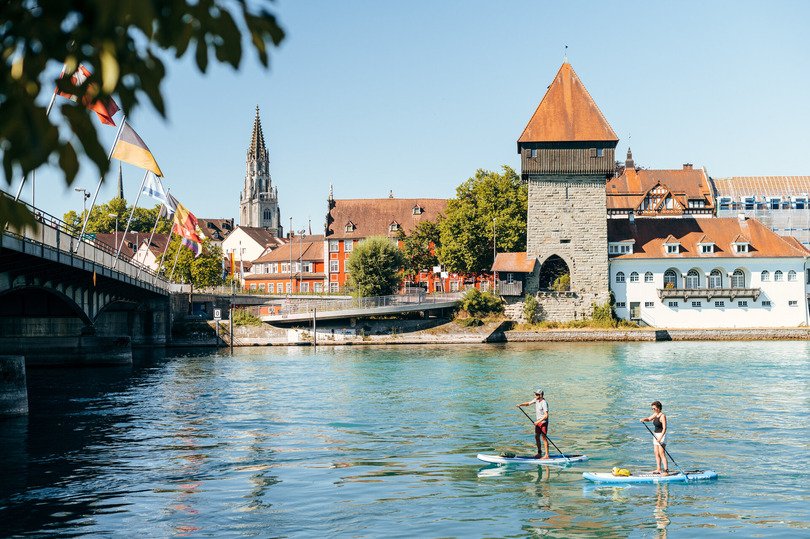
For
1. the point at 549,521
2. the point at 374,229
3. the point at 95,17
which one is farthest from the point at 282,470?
the point at 374,229

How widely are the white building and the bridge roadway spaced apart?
15648 mm

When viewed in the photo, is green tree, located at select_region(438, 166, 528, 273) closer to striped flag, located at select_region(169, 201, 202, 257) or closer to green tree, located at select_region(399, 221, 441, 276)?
green tree, located at select_region(399, 221, 441, 276)

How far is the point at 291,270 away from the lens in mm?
123375

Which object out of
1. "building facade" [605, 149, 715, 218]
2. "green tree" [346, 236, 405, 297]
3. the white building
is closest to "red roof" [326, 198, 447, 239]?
"building facade" [605, 149, 715, 218]

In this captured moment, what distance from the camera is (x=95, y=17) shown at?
152 inches

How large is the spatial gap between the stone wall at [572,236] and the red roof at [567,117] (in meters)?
3.57

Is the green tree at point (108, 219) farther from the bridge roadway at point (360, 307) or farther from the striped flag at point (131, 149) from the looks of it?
the striped flag at point (131, 149)

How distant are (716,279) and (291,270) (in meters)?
58.2

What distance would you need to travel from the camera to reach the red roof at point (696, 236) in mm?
82688

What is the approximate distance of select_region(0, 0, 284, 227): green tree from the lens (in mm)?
4145

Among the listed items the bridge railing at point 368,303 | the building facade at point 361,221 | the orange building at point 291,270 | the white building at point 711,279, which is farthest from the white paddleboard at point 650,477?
the orange building at point 291,270

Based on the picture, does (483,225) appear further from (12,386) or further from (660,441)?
(660,441)

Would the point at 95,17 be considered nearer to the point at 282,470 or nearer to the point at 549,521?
the point at 549,521

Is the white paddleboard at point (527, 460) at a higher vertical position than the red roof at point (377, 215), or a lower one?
lower
